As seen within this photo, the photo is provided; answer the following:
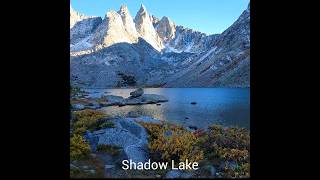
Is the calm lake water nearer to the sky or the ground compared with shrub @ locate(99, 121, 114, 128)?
nearer to the ground

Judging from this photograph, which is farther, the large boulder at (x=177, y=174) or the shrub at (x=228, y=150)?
the shrub at (x=228, y=150)

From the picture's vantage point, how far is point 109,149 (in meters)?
15.0

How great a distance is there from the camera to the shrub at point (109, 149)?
1448 centimetres

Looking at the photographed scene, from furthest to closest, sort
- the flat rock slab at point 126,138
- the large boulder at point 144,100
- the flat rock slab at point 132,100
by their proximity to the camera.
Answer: the large boulder at point 144,100
the flat rock slab at point 132,100
the flat rock slab at point 126,138

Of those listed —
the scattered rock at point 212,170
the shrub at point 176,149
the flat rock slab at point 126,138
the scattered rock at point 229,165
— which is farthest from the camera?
the flat rock slab at point 126,138

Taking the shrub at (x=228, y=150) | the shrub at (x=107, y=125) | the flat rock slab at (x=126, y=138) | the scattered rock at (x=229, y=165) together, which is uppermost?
the shrub at (x=107, y=125)

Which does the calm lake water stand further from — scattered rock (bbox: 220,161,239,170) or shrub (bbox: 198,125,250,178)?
scattered rock (bbox: 220,161,239,170)

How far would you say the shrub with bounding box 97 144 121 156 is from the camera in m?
14.5

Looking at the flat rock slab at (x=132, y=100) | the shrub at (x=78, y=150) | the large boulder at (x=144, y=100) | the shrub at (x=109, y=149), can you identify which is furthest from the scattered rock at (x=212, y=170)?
the large boulder at (x=144, y=100)

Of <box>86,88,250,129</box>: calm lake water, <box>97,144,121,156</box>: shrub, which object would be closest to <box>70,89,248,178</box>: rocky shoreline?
<box>97,144,121,156</box>: shrub

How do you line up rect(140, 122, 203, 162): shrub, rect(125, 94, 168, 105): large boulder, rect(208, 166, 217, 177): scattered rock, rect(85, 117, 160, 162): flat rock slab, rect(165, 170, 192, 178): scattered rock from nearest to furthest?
1. rect(165, 170, 192, 178): scattered rock
2. rect(208, 166, 217, 177): scattered rock
3. rect(140, 122, 203, 162): shrub
4. rect(85, 117, 160, 162): flat rock slab
5. rect(125, 94, 168, 105): large boulder

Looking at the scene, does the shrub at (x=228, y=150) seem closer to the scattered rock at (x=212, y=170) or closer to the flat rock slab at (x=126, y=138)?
the scattered rock at (x=212, y=170)
